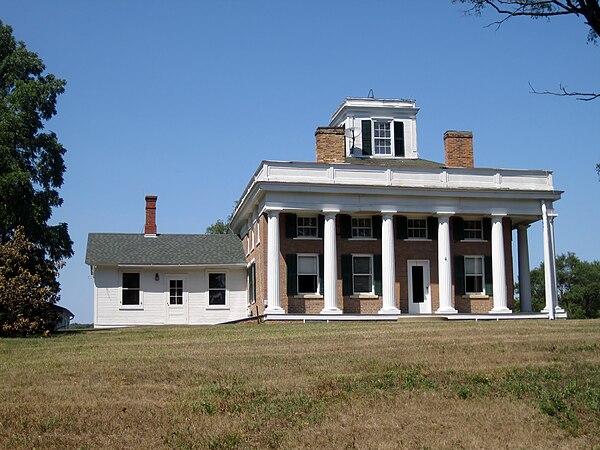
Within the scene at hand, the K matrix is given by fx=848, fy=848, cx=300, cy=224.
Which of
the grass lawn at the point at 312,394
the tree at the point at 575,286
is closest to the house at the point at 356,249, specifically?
the grass lawn at the point at 312,394

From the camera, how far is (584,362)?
711 inches

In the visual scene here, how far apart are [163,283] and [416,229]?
40.7 ft

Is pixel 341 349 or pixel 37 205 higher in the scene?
pixel 37 205

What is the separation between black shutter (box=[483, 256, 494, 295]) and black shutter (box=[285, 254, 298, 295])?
8834mm

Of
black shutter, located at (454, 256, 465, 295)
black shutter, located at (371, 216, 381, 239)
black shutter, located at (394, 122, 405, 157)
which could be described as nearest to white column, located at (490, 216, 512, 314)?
black shutter, located at (454, 256, 465, 295)

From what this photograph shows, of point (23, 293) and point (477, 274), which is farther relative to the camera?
point (477, 274)

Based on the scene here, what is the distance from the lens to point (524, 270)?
4100 cm

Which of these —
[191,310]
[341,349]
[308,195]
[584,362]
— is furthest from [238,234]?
[584,362]

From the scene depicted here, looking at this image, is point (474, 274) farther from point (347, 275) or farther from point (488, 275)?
point (347, 275)

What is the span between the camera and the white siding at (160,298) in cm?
4006

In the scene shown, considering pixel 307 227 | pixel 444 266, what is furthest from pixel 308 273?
pixel 444 266

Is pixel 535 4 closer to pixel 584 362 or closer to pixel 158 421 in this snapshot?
pixel 584 362

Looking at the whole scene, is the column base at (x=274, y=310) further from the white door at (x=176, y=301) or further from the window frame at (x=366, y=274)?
→ the white door at (x=176, y=301)

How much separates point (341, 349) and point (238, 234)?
90.2ft
